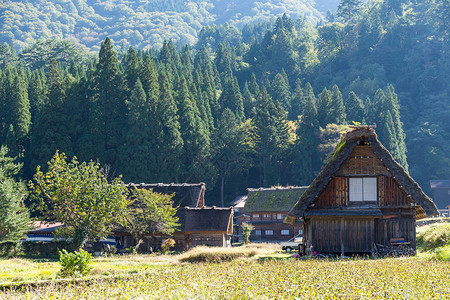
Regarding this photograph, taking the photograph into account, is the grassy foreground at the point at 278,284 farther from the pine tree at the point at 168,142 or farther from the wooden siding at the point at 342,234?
the pine tree at the point at 168,142

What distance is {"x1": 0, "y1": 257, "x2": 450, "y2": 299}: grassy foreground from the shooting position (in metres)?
14.8

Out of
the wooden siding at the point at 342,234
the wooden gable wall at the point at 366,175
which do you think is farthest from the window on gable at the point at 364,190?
the wooden siding at the point at 342,234

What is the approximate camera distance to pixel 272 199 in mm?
67000

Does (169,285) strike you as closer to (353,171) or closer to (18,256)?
(353,171)

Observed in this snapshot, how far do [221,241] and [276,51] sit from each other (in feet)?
283

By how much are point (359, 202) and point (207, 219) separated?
2430cm

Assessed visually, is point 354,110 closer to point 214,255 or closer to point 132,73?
point 132,73

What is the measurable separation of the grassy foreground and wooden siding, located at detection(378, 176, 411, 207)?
7.61 metres

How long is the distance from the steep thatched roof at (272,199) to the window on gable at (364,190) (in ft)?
120

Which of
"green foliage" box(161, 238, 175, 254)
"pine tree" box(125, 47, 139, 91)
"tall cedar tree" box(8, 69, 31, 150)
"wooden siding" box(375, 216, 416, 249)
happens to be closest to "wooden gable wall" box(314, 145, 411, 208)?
"wooden siding" box(375, 216, 416, 249)

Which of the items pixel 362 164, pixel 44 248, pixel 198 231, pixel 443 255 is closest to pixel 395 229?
pixel 362 164

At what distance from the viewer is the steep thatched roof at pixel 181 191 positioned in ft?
178

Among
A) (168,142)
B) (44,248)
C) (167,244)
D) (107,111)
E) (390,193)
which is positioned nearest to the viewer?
(390,193)

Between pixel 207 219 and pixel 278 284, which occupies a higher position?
pixel 207 219
